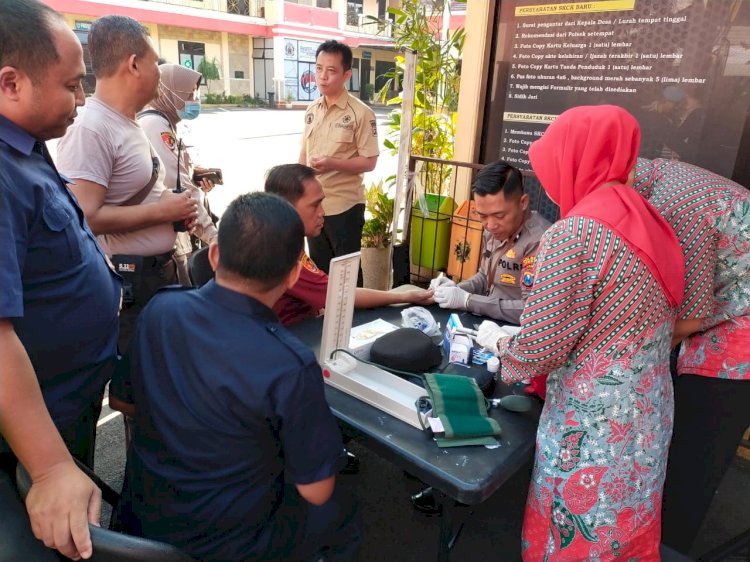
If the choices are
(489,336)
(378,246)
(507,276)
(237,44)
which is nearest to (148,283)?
(489,336)

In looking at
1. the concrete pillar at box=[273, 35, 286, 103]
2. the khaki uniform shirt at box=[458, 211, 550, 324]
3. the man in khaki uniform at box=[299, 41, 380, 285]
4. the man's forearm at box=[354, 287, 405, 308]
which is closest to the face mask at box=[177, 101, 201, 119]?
the man in khaki uniform at box=[299, 41, 380, 285]

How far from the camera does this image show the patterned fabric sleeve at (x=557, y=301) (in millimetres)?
1122

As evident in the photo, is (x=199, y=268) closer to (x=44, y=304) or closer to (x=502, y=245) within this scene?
(x=44, y=304)

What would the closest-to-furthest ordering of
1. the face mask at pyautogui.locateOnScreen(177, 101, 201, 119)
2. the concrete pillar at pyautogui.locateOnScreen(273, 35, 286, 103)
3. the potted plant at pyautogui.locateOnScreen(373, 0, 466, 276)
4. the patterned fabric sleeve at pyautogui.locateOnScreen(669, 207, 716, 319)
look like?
the patterned fabric sleeve at pyautogui.locateOnScreen(669, 207, 716, 319)
the face mask at pyautogui.locateOnScreen(177, 101, 201, 119)
the potted plant at pyautogui.locateOnScreen(373, 0, 466, 276)
the concrete pillar at pyautogui.locateOnScreen(273, 35, 286, 103)

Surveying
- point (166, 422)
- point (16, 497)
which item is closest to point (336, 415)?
point (166, 422)

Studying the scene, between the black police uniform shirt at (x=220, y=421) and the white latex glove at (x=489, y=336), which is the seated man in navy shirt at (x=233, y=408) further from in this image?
the white latex glove at (x=489, y=336)

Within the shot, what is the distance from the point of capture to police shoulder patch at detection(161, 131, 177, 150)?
7.60ft

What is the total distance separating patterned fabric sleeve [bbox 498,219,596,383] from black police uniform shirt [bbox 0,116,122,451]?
105cm

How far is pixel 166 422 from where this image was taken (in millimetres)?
1102

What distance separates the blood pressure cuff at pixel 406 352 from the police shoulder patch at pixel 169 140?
55.8 inches

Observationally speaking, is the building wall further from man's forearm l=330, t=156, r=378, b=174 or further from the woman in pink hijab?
the woman in pink hijab

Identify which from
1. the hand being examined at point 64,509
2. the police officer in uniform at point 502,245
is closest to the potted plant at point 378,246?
the police officer in uniform at point 502,245

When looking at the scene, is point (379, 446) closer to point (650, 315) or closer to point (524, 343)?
point (524, 343)

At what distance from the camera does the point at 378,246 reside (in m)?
4.49
